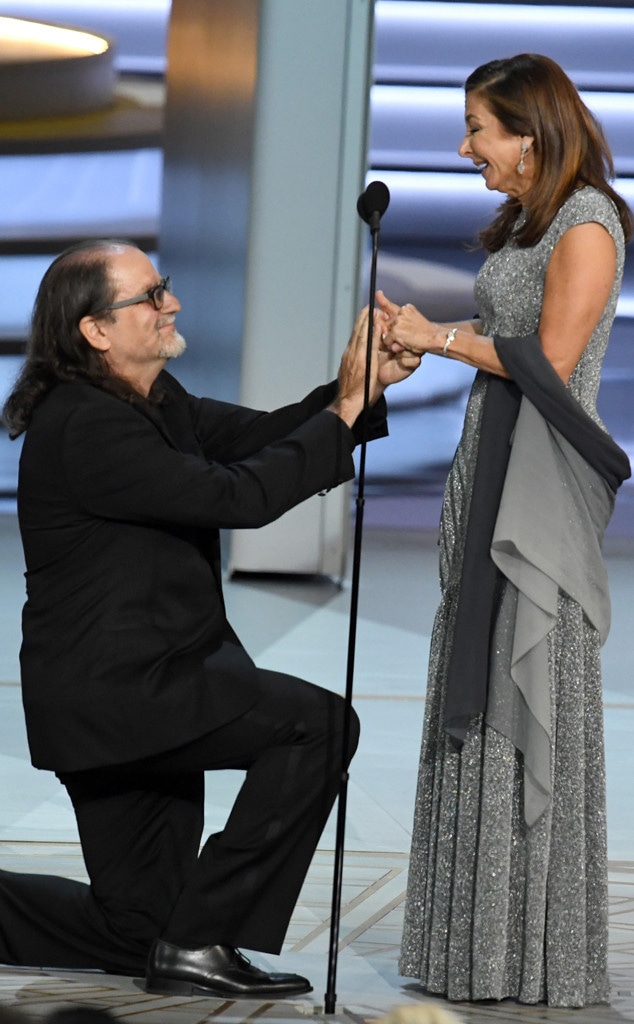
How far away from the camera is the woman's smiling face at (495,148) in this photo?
102 inches

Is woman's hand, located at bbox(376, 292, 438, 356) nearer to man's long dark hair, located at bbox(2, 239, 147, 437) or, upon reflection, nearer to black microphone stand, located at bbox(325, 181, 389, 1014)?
black microphone stand, located at bbox(325, 181, 389, 1014)

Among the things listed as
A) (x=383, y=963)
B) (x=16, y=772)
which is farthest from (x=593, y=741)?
(x=16, y=772)

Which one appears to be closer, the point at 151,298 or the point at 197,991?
the point at 197,991

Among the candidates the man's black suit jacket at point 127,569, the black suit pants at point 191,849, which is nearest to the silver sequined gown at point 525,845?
the black suit pants at point 191,849

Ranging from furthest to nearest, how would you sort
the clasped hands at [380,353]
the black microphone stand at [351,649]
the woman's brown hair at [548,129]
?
the clasped hands at [380,353], the woman's brown hair at [548,129], the black microphone stand at [351,649]

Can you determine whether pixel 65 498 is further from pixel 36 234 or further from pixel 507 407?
pixel 36 234

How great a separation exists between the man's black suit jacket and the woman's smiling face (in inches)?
20.2

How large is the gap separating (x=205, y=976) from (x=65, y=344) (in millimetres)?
1053

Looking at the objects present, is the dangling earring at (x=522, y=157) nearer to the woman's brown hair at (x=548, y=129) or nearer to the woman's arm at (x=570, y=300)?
the woman's brown hair at (x=548, y=129)

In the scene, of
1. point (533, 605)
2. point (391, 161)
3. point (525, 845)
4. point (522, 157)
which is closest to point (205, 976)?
point (525, 845)

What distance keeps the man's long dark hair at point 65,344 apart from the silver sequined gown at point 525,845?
0.67 m

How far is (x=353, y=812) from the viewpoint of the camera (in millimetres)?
3764

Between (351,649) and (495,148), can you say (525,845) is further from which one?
(495,148)

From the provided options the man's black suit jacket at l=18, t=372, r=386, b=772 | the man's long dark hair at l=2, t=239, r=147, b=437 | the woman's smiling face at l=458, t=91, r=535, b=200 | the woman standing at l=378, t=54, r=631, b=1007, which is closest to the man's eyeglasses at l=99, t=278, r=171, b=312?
the man's long dark hair at l=2, t=239, r=147, b=437
